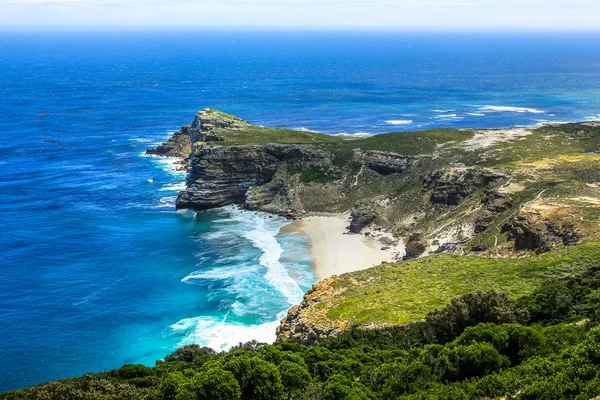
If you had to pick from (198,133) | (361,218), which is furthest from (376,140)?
(198,133)

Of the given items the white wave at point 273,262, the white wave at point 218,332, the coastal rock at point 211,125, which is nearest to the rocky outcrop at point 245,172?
the white wave at point 273,262

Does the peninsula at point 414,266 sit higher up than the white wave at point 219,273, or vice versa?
the peninsula at point 414,266

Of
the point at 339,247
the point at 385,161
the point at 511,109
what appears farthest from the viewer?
the point at 511,109

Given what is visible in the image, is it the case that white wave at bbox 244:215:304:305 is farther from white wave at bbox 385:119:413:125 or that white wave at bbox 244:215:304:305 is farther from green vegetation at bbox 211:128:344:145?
white wave at bbox 385:119:413:125

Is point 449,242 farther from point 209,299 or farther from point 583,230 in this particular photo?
point 209,299

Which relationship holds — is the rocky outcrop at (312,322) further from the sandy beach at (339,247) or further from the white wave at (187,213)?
the white wave at (187,213)

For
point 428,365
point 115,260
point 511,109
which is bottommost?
point 115,260

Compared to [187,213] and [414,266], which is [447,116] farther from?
[414,266]
